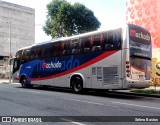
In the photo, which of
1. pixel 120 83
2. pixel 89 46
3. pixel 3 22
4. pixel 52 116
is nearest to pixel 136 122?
pixel 52 116

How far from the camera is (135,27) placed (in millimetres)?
15016

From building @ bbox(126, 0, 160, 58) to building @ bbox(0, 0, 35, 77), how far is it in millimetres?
52642

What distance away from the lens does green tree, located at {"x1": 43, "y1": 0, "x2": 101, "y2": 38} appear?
46.3 meters

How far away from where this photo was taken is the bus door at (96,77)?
15.8m

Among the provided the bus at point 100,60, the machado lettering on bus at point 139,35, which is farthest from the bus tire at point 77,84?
the machado lettering on bus at point 139,35

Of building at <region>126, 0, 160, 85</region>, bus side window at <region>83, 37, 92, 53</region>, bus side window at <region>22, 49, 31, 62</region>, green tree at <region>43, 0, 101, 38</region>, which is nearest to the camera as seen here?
bus side window at <region>83, 37, 92, 53</region>

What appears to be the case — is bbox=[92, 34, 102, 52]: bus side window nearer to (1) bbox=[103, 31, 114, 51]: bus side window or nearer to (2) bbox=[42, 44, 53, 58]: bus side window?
(1) bbox=[103, 31, 114, 51]: bus side window

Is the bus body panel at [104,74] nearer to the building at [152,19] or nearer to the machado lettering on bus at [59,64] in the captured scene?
the machado lettering on bus at [59,64]

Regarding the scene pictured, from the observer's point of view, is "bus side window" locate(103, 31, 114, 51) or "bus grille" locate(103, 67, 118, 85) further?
"bus side window" locate(103, 31, 114, 51)

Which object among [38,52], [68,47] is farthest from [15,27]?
→ [68,47]

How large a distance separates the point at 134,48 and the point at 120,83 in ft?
6.47

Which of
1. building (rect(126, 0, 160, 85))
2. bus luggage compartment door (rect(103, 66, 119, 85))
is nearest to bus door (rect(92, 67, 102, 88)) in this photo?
bus luggage compartment door (rect(103, 66, 119, 85))

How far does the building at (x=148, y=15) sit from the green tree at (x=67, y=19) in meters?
21.3

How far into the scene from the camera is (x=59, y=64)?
62.4 feet
